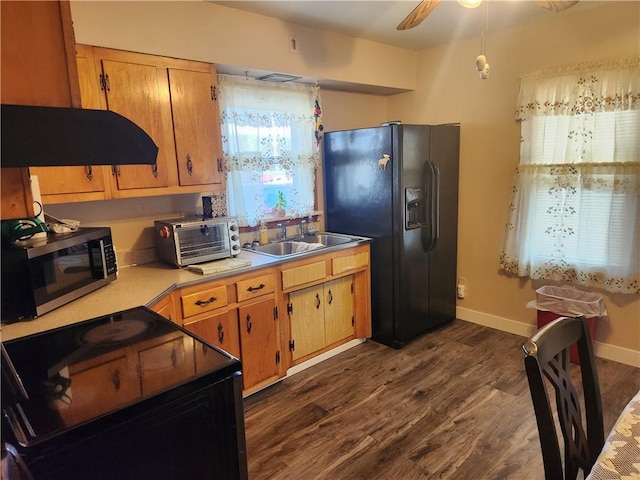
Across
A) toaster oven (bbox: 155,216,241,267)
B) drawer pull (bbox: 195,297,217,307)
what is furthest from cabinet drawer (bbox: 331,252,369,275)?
drawer pull (bbox: 195,297,217,307)

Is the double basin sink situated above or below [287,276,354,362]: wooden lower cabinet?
above

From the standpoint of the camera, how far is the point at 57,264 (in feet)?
5.90

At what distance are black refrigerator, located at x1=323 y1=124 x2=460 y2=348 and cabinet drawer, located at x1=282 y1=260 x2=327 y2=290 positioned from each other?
59 cm

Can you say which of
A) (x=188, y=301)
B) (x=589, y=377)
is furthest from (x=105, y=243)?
(x=589, y=377)

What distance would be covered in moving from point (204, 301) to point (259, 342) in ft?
1.66

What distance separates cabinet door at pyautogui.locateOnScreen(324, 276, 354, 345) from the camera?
3.10 metres

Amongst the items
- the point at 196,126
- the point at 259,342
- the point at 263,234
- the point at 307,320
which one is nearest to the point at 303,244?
the point at 263,234

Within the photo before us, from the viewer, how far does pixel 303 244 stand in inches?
130

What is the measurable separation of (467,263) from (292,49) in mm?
2354

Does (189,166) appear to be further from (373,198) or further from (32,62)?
(32,62)

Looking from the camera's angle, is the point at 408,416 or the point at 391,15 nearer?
the point at 408,416

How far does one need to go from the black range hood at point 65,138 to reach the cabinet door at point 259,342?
1622 mm

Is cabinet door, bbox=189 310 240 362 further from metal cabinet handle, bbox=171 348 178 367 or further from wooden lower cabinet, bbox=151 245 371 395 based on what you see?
metal cabinet handle, bbox=171 348 178 367

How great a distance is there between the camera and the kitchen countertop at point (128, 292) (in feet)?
5.35
